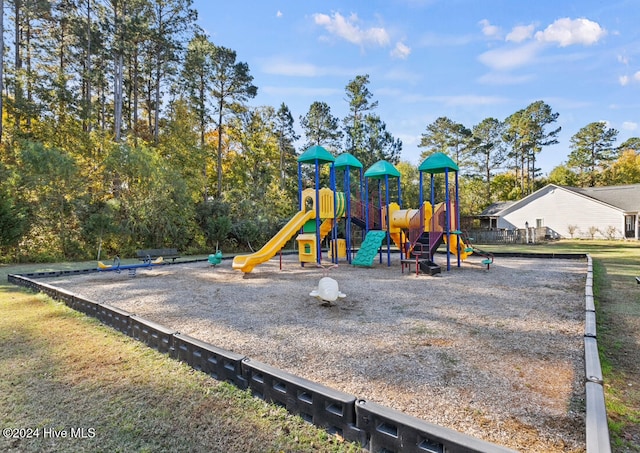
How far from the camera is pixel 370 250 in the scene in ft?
35.0

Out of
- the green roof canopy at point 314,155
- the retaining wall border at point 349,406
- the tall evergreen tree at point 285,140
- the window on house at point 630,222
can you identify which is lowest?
the retaining wall border at point 349,406

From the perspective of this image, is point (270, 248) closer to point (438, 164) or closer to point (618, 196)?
point (438, 164)

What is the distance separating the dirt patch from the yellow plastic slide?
1026 millimetres

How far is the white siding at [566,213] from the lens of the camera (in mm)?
23125

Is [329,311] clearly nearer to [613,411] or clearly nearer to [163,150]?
[613,411]

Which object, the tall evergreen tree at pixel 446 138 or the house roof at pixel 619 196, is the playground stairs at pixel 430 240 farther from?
the tall evergreen tree at pixel 446 138

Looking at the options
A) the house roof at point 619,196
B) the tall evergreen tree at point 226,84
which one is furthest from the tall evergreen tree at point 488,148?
the tall evergreen tree at point 226,84

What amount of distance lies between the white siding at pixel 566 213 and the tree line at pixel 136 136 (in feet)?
38.8

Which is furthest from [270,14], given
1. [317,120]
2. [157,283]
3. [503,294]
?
[317,120]

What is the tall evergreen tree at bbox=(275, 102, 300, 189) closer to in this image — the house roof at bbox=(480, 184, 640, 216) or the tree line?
the tree line

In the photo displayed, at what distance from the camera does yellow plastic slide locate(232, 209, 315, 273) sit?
9.15m

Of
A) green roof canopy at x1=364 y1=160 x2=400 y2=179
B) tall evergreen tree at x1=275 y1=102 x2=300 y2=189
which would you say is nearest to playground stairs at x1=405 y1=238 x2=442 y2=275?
green roof canopy at x1=364 y1=160 x2=400 y2=179

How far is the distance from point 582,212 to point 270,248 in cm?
2554

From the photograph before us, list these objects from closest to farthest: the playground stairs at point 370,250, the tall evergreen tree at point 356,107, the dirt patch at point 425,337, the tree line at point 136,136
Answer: the dirt patch at point 425,337, the playground stairs at point 370,250, the tree line at point 136,136, the tall evergreen tree at point 356,107
